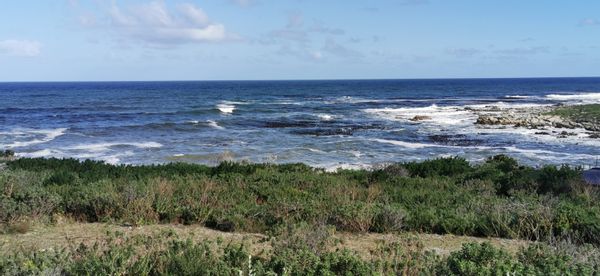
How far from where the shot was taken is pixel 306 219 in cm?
815

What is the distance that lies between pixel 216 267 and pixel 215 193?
511cm

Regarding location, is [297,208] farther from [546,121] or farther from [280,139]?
[546,121]

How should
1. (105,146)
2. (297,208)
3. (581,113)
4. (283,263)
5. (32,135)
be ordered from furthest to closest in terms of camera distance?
(581,113)
(32,135)
(105,146)
(297,208)
(283,263)

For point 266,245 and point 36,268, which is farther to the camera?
point 266,245

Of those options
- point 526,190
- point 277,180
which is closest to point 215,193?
point 277,180

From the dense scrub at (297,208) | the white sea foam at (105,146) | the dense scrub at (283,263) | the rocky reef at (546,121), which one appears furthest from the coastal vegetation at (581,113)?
the dense scrub at (283,263)

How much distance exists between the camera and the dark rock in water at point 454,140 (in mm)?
31078

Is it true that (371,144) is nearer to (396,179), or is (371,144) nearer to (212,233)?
(396,179)

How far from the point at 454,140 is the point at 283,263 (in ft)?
94.2

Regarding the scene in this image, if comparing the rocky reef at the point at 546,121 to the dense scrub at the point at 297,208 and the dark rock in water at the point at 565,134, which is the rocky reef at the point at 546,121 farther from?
the dense scrub at the point at 297,208

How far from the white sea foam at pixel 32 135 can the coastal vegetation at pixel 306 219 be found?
61.2 ft

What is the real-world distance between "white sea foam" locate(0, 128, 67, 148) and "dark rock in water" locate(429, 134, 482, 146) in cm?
2278

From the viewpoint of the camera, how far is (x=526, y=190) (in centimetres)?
1225

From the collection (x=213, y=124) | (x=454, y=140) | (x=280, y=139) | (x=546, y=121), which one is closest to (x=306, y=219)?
(x=280, y=139)
